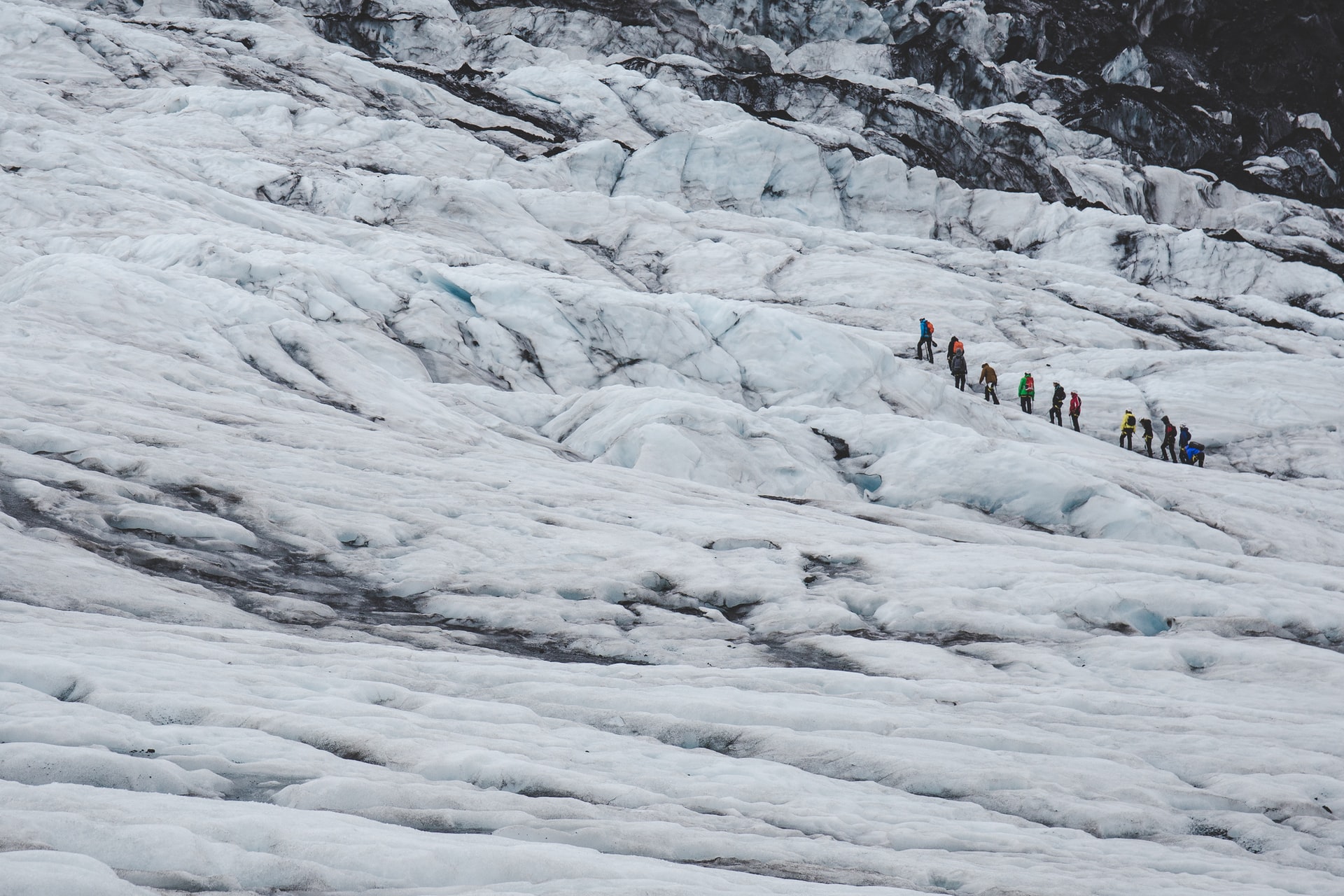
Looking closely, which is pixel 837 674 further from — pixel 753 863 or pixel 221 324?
pixel 221 324

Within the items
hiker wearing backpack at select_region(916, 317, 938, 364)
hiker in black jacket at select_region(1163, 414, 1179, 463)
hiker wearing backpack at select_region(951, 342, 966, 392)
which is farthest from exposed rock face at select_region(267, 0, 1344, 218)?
hiker in black jacket at select_region(1163, 414, 1179, 463)

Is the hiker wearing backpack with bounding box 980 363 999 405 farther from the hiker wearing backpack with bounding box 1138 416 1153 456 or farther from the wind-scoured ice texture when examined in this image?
the hiker wearing backpack with bounding box 1138 416 1153 456

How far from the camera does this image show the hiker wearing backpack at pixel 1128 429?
30.9 m

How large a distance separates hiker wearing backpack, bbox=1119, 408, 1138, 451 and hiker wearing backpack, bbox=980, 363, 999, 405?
3.96 m

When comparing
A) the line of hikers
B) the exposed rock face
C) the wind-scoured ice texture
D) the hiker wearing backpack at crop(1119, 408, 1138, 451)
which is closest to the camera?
the wind-scoured ice texture

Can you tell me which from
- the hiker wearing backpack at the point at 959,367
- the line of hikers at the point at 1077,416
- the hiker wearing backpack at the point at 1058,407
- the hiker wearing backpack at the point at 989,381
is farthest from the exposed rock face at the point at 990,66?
the hiker wearing backpack at the point at 1058,407

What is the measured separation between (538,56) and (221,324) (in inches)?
2291

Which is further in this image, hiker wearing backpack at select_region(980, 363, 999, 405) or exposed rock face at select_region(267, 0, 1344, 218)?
exposed rock face at select_region(267, 0, 1344, 218)

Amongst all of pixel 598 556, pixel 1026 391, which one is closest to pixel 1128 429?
pixel 1026 391

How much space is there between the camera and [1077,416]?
1230 inches

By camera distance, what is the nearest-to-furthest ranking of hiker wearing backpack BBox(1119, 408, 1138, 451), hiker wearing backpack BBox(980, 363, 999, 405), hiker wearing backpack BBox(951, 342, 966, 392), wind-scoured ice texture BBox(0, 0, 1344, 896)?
1. wind-scoured ice texture BBox(0, 0, 1344, 896)
2. hiker wearing backpack BBox(1119, 408, 1138, 451)
3. hiker wearing backpack BBox(980, 363, 999, 405)
4. hiker wearing backpack BBox(951, 342, 966, 392)

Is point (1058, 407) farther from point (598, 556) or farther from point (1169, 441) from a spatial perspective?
point (598, 556)

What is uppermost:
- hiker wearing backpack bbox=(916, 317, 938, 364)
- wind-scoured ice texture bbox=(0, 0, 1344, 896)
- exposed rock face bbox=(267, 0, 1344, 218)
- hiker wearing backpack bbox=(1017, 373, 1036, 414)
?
exposed rock face bbox=(267, 0, 1344, 218)

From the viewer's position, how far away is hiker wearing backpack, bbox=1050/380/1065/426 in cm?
3117
